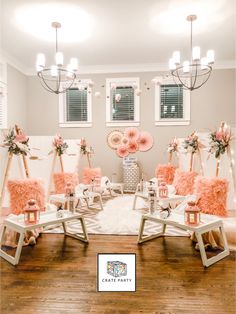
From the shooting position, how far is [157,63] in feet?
22.4

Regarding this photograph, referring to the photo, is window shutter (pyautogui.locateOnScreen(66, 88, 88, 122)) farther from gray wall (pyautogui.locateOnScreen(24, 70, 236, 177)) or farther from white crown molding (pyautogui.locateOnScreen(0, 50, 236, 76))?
white crown molding (pyautogui.locateOnScreen(0, 50, 236, 76))

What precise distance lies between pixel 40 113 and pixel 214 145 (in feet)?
17.3

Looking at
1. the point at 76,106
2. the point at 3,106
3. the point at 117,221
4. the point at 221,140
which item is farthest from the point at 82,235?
the point at 76,106

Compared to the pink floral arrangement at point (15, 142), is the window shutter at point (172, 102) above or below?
above

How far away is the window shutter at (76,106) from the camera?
7367 millimetres

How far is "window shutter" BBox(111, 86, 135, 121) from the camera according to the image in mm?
7234

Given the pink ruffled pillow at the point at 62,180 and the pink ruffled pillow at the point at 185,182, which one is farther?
the pink ruffled pillow at the point at 62,180

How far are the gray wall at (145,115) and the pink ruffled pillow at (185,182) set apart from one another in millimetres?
2410

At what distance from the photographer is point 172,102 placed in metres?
7.10

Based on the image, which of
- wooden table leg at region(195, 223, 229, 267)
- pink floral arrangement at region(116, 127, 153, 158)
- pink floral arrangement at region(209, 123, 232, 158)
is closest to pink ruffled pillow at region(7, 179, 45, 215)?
pink floral arrangement at region(116, 127, 153, 158)

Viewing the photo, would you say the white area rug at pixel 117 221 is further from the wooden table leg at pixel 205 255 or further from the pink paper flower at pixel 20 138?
the pink paper flower at pixel 20 138

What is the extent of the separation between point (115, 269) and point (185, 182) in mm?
2830

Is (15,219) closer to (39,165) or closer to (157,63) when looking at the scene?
(39,165)

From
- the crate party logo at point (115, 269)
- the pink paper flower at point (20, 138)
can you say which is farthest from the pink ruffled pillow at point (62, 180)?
the crate party logo at point (115, 269)
